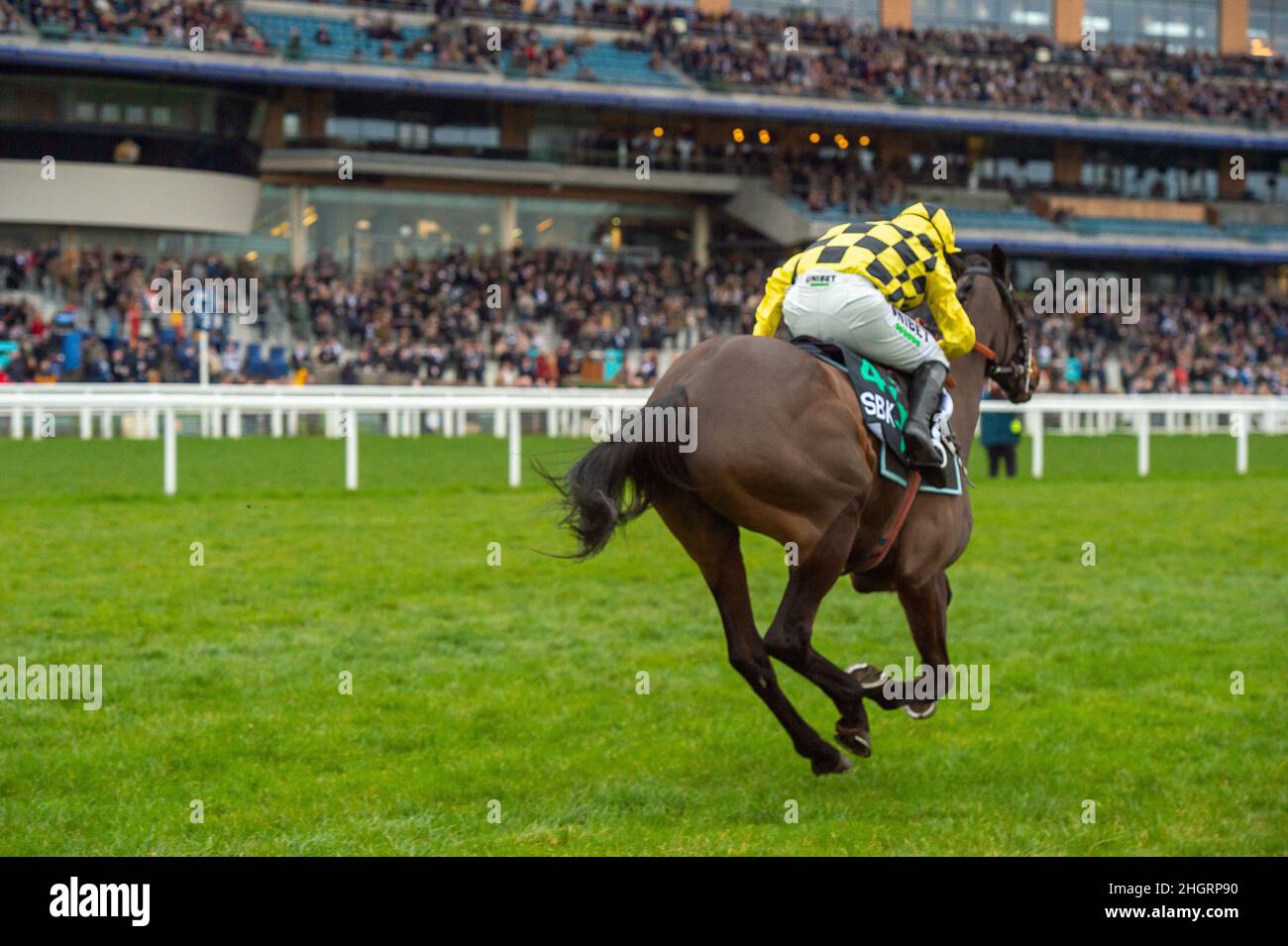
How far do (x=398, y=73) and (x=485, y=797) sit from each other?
27.5m

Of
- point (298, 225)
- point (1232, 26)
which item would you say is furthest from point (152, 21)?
point (1232, 26)

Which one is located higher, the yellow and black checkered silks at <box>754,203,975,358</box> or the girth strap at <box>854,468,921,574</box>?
the yellow and black checkered silks at <box>754,203,975,358</box>

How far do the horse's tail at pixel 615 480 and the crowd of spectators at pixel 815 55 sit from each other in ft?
86.9

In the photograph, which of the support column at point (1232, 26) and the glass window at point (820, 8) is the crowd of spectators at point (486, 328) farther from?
the support column at point (1232, 26)

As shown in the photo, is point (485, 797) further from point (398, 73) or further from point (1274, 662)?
point (398, 73)

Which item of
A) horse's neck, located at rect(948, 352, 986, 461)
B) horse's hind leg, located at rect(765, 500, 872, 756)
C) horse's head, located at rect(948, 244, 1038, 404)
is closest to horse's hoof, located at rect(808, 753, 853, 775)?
horse's hind leg, located at rect(765, 500, 872, 756)

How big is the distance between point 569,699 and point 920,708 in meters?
1.33

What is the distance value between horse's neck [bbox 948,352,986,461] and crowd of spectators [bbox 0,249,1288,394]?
17.9m

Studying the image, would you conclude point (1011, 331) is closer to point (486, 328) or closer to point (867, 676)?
point (867, 676)

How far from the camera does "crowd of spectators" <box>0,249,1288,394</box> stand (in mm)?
22797

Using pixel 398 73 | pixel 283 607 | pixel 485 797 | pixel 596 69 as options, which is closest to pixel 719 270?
pixel 596 69

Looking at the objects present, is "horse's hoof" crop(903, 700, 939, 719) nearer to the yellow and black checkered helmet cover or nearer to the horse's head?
the horse's head

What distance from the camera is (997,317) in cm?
551

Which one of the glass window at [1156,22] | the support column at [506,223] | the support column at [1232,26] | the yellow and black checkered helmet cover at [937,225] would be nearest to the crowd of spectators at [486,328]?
the support column at [506,223]
